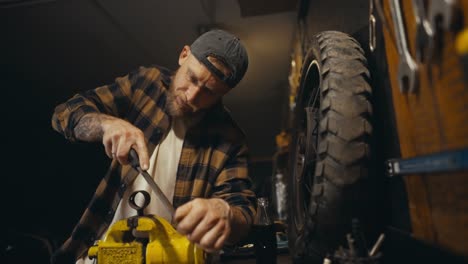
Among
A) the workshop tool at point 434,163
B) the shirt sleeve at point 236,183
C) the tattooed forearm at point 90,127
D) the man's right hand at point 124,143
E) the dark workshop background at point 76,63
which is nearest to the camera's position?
the workshop tool at point 434,163

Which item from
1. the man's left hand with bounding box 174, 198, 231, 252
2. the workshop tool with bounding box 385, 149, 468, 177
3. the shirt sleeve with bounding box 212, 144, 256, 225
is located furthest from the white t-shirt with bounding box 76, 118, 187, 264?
the workshop tool with bounding box 385, 149, 468, 177

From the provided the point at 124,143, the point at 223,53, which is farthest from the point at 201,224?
the point at 223,53

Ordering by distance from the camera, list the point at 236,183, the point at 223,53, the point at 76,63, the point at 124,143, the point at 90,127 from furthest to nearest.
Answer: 1. the point at 76,63
2. the point at 236,183
3. the point at 223,53
4. the point at 90,127
5. the point at 124,143

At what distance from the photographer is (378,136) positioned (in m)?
0.98

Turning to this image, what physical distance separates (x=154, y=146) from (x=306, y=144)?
830 millimetres

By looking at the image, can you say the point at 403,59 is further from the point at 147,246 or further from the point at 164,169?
the point at 164,169

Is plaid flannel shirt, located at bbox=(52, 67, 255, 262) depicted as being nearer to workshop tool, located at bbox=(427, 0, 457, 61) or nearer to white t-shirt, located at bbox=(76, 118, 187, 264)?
white t-shirt, located at bbox=(76, 118, 187, 264)

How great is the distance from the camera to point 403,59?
28.3 inches

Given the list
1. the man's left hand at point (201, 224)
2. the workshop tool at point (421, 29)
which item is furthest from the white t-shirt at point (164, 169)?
the workshop tool at point (421, 29)

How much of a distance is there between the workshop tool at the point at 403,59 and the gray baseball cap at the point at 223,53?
886 mm

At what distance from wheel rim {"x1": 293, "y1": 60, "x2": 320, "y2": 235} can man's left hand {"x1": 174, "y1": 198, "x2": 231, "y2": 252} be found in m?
0.43

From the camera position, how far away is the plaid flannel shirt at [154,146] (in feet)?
5.01

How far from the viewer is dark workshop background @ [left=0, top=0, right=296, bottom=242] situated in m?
2.89

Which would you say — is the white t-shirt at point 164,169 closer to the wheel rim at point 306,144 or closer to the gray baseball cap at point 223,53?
the gray baseball cap at point 223,53
